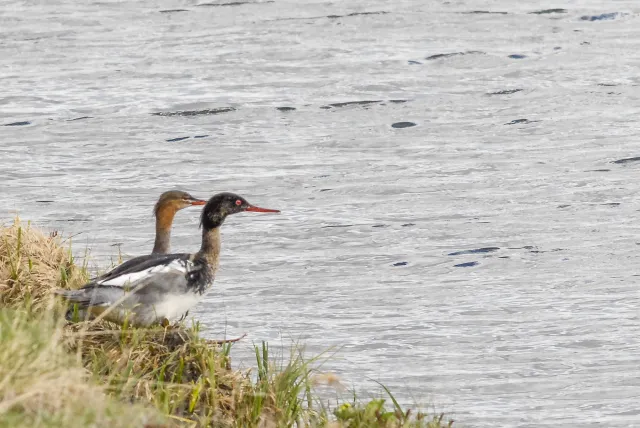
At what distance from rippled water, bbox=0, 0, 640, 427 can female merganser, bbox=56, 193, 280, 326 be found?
3.41ft

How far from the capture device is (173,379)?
7.38 meters

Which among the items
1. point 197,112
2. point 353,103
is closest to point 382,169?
point 353,103

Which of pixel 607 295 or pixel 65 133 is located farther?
pixel 65 133

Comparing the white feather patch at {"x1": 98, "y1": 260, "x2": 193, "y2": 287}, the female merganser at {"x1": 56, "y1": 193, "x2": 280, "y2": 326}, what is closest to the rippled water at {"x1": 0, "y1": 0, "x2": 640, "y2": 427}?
the female merganser at {"x1": 56, "y1": 193, "x2": 280, "y2": 326}

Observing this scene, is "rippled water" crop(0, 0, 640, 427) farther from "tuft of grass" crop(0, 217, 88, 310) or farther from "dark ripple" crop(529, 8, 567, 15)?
"tuft of grass" crop(0, 217, 88, 310)

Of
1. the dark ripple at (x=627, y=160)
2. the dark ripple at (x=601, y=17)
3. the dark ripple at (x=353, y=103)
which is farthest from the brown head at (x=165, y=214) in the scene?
the dark ripple at (x=601, y=17)

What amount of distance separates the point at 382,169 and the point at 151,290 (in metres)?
7.90

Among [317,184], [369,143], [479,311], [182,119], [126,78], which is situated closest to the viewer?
[479,311]

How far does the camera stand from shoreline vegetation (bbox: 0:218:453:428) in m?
5.84

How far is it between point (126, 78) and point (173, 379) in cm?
1318

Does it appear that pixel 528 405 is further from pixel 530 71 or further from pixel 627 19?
pixel 627 19

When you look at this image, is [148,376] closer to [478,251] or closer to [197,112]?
[478,251]

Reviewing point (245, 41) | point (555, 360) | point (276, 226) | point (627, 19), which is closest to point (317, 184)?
point (276, 226)

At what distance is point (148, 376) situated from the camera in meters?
7.33
